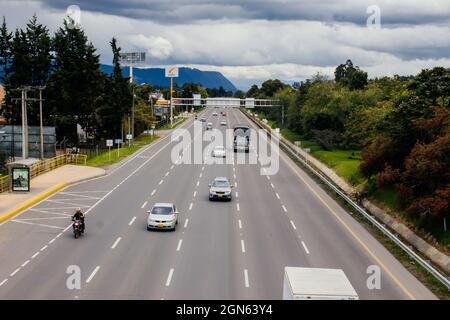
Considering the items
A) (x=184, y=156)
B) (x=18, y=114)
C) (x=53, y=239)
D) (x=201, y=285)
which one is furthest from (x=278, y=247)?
(x=18, y=114)

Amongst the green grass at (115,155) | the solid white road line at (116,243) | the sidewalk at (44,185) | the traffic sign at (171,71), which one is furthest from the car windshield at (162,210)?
the traffic sign at (171,71)

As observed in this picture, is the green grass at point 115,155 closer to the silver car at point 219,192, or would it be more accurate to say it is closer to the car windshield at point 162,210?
the silver car at point 219,192

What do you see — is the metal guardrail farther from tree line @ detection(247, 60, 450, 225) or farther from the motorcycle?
the motorcycle

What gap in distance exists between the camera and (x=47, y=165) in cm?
5750

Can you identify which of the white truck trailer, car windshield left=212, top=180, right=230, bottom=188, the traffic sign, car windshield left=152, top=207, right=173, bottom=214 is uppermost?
the traffic sign

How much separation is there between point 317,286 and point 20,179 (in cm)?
3165

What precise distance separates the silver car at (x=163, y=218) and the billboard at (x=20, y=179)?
1392 centimetres

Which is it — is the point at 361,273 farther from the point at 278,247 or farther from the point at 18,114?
the point at 18,114

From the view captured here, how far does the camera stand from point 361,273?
26.2 metres

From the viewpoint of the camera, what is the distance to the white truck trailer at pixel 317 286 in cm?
1698

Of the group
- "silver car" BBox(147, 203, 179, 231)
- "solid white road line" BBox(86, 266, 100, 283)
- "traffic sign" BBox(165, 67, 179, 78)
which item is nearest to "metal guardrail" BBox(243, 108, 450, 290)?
"silver car" BBox(147, 203, 179, 231)

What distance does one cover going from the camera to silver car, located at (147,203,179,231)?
110ft

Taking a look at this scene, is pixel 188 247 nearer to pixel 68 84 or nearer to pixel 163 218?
pixel 163 218

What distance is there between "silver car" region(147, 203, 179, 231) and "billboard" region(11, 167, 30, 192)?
1392 centimetres
